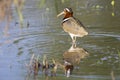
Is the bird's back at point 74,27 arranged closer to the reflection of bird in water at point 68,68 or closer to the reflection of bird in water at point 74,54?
the reflection of bird in water at point 74,54

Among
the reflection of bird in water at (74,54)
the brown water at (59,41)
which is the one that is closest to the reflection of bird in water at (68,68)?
the brown water at (59,41)

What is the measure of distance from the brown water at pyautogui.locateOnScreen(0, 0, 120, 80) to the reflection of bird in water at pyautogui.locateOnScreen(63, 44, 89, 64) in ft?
0.33

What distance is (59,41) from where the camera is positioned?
9883mm

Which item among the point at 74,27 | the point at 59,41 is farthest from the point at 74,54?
the point at 74,27

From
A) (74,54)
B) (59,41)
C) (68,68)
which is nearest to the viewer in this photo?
(68,68)

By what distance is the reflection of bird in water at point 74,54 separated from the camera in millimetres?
8477

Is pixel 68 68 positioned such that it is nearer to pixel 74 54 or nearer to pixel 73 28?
pixel 74 54

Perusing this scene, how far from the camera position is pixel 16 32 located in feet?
34.8

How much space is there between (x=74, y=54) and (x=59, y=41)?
3.25 feet

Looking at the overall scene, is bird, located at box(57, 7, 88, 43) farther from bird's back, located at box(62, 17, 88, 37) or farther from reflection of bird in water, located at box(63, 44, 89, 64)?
reflection of bird in water, located at box(63, 44, 89, 64)

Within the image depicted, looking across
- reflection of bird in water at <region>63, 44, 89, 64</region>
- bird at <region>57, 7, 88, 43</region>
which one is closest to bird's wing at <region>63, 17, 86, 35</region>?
bird at <region>57, 7, 88, 43</region>

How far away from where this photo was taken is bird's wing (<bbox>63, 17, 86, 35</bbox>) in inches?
385

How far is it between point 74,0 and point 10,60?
6123 millimetres

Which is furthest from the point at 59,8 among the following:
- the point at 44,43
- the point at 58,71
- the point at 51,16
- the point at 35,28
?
the point at 58,71
